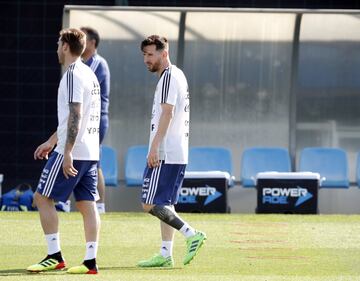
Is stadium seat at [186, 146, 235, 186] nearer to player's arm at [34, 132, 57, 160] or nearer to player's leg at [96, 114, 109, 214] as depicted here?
player's leg at [96, 114, 109, 214]

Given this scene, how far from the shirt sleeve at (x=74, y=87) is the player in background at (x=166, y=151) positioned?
0.77 m

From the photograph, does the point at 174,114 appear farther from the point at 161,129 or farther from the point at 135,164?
the point at 135,164

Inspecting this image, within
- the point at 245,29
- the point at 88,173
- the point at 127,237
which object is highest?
the point at 245,29

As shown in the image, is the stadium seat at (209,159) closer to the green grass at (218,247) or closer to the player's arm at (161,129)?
the green grass at (218,247)

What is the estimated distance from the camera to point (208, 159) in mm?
17750

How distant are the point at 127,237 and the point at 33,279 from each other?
11.8ft

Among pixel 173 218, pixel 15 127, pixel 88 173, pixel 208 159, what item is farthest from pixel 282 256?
pixel 15 127

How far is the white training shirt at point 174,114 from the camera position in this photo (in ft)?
32.6

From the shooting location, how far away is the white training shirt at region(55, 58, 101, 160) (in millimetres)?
9438

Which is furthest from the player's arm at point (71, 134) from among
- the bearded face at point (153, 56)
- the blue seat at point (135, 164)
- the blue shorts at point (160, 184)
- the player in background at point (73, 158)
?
the blue seat at point (135, 164)

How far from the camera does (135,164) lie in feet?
58.6

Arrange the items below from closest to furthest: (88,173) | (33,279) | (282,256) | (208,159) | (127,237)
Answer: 1. (33,279)
2. (88,173)
3. (282,256)
4. (127,237)
5. (208,159)

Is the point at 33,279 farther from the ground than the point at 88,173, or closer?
closer

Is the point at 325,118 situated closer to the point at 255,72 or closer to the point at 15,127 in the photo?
the point at 255,72
